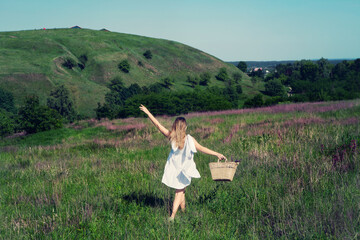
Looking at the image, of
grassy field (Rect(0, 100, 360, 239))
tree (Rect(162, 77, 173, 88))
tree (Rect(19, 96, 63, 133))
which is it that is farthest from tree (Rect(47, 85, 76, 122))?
grassy field (Rect(0, 100, 360, 239))

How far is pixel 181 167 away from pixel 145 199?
3.66 ft

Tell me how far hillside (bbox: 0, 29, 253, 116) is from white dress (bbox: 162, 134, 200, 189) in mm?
65125

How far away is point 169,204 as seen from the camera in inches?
172

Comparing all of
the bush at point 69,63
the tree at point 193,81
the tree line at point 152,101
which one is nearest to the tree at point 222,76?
the tree line at point 152,101

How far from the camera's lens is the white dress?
3869mm

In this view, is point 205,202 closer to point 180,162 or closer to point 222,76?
point 180,162

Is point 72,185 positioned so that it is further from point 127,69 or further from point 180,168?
point 127,69

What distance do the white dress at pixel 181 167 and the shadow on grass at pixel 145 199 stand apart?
0.57 metres

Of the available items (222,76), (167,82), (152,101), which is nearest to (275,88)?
(222,76)

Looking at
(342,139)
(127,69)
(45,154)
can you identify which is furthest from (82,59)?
(342,139)

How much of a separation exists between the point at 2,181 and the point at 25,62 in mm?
94607

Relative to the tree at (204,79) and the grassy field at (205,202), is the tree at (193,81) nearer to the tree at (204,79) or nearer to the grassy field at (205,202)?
the tree at (204,79)

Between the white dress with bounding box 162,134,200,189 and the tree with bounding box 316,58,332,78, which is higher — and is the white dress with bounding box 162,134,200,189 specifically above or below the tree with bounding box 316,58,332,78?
below

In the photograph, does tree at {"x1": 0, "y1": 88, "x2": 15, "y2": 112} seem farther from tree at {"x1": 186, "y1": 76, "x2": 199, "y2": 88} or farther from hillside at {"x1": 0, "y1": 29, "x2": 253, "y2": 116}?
tree at {"x1": 186, "y1": 76, "x2": 199, "y2": 88}
